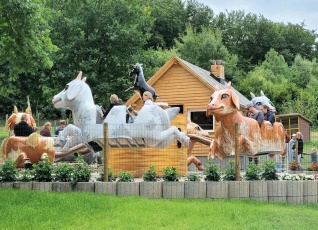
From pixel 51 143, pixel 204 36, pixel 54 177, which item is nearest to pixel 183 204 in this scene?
pixel 54 177

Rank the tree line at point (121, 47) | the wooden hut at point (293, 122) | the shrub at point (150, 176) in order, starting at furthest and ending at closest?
the wooden hut at point (293, 122) < the tree line at point (121, 47) < the shrub at point (150, 176)

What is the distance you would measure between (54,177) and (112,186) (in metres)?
1.58

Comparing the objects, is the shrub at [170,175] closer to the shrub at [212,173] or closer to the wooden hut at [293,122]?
the shrub at [212,173]

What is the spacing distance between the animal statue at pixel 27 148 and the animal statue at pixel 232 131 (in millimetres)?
4614

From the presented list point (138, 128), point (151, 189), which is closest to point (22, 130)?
point (138, 128)

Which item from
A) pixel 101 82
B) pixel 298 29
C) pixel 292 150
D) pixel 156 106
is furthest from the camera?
pixel 298 29

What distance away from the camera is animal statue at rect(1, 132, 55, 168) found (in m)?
14.4

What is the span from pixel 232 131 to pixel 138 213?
220 inches

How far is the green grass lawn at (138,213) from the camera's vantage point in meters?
8.22

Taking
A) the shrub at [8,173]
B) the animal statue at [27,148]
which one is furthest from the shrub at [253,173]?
the animal statue at [27,148]

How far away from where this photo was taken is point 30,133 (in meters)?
15.4

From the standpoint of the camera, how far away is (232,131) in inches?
549

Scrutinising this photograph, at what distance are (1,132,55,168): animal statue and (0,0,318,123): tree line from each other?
2.17 m

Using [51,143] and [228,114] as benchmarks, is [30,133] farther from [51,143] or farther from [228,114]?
[228,114]
